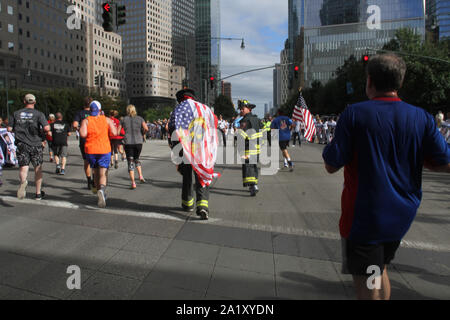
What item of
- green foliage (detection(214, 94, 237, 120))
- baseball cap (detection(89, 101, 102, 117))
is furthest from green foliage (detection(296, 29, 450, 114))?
green foliage (detection(214, 94, 237, 120))

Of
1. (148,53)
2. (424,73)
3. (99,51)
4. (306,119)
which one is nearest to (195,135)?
(306,119)

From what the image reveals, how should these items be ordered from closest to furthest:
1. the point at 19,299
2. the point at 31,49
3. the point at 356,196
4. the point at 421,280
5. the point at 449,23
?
the point at 356,196
the point at 19,299
the point at 421,280
the point at 31,49
the point at 449,23

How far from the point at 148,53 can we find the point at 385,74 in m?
155

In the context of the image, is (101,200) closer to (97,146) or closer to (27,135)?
(97,146)

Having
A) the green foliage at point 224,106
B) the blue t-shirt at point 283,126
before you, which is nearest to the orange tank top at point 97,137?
the blue t-shirt at point 283,126

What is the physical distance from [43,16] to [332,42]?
82999 mm

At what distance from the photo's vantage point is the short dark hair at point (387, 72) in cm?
228

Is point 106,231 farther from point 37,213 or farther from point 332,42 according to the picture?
point 332,42

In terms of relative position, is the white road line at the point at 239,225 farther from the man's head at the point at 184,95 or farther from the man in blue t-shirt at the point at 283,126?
the man in blue t-shirt at the point at 283,126

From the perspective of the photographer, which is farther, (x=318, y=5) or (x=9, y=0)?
(x=318, y=5)

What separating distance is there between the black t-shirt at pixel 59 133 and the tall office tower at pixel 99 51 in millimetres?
106261

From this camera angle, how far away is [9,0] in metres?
81.2

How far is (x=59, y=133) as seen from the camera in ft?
36.9

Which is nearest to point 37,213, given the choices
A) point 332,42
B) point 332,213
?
point 332,213
